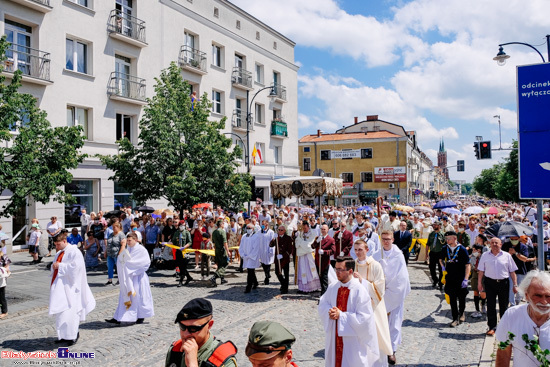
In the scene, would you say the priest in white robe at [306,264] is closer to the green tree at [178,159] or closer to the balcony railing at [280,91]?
the green tree at [178,159]

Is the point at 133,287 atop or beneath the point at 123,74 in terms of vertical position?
beneath

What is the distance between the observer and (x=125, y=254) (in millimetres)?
8719

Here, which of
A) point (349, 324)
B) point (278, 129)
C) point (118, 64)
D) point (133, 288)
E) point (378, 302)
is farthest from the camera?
point (278, 129)

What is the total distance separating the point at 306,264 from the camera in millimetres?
11680

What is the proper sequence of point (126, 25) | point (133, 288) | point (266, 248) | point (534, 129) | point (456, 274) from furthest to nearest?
point (126, 25) → point (266, 248) → point (133, 288) → point (456, 274) → point (534, 129)

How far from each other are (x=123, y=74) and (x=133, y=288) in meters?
18.2

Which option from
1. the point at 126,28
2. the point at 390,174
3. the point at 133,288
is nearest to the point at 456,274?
the point at 133,288

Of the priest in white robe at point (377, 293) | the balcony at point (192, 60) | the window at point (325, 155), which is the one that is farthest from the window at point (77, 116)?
the window at point (325, 155)

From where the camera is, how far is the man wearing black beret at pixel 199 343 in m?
2.80

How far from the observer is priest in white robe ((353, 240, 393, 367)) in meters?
5.52

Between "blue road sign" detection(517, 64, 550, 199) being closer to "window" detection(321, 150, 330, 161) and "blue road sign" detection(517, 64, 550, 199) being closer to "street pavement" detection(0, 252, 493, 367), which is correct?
"street pavement" detection(0, 252, 493, 367)

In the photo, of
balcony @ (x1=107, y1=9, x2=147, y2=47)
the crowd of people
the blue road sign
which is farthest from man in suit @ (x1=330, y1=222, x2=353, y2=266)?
balcony @ (x1=107, y1=9, x2=147, y2=47)

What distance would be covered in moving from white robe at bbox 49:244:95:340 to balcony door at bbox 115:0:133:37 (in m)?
19.3

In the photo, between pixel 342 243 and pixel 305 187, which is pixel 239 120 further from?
pixel 342 243
